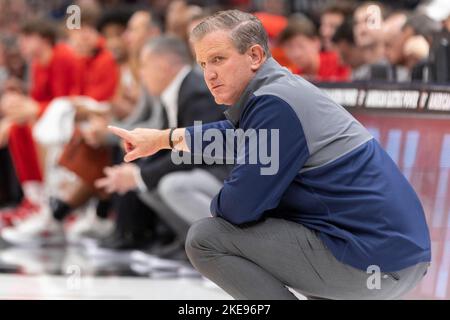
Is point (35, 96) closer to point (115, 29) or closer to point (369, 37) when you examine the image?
point (115, 29)

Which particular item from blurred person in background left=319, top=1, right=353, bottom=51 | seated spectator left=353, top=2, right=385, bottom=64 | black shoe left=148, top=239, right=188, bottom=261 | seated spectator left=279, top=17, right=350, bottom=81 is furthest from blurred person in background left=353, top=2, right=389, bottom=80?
black shoe left=148, top=239, right=188, bottom=261

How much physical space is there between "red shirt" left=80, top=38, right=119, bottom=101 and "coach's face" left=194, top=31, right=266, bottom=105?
4075 millimetres

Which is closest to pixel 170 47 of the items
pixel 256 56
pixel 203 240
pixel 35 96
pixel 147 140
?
pixel 35 96

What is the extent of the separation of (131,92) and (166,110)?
1.16 m

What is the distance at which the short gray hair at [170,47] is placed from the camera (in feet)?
18.6

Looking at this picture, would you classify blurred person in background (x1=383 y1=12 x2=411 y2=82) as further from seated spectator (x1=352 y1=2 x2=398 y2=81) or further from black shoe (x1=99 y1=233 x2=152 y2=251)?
black shoe (x1=99 y1=233 x2=152 y2=251)

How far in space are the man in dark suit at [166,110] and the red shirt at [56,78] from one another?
1390 millimetres

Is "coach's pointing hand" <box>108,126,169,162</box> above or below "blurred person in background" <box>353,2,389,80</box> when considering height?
below

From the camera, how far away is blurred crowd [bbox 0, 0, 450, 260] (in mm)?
5402

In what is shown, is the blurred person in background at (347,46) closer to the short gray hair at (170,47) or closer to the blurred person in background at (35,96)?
the short gray hair at (170,47)

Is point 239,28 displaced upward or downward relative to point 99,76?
upward

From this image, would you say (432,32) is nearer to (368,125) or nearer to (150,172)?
(368,125)

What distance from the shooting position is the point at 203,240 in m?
3.15

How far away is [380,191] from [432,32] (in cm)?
209
